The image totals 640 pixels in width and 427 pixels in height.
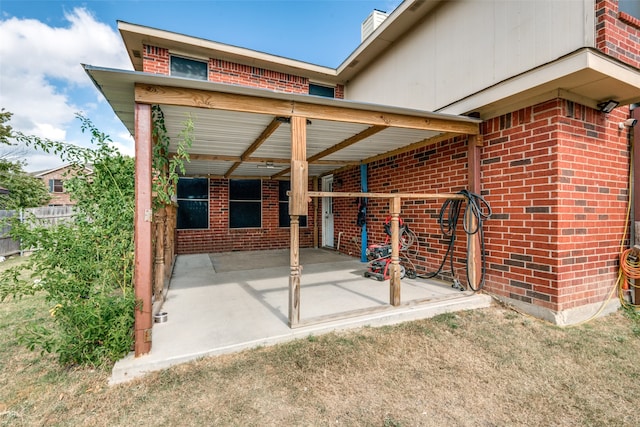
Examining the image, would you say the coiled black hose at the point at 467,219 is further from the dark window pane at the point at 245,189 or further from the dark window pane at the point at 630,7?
the dark window pane at the point at 245,189

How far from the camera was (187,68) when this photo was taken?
6.77 meters

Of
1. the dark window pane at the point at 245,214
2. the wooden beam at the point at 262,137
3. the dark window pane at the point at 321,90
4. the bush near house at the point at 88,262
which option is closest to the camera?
the bush near house at the point at 88,262

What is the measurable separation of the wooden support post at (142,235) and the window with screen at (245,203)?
245 inches

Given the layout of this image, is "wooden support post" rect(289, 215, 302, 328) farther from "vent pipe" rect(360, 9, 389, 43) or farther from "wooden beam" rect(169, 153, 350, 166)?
"vent pipe" rect(360, 9, 389, 43)

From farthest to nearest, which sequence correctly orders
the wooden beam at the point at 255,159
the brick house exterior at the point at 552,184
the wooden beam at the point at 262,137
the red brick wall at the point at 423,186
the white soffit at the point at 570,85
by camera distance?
1. the wooden beam at the point at 255,159
2. the red brick wall at the point at 423,186
3. the wooden beam at the point at 262,137
4. the brick house exterior at the point at 552,184
5. the white soffit at the point at 570,85

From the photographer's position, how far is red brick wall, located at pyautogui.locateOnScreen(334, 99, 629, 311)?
3342 mm

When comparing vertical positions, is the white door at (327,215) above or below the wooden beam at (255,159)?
below

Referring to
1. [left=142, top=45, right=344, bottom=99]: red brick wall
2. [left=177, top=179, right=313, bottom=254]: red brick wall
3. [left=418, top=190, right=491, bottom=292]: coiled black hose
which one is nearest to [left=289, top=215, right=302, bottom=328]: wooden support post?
[left=418, top=190, right=491, bottom=292]: coiled black hose

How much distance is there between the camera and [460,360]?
261 cm

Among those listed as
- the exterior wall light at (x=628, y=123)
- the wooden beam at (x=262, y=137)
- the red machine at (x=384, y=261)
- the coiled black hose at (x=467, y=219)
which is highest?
the exterior wall light at (x=628, y=123)

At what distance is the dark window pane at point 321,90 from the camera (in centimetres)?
799

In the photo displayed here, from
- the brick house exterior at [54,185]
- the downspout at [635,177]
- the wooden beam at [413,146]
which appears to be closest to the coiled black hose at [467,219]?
the wooden beam at [413,146]

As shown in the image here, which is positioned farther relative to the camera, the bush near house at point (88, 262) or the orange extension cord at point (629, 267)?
the orange extension cord at point (629, 267)

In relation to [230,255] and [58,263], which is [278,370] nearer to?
[58,263]
